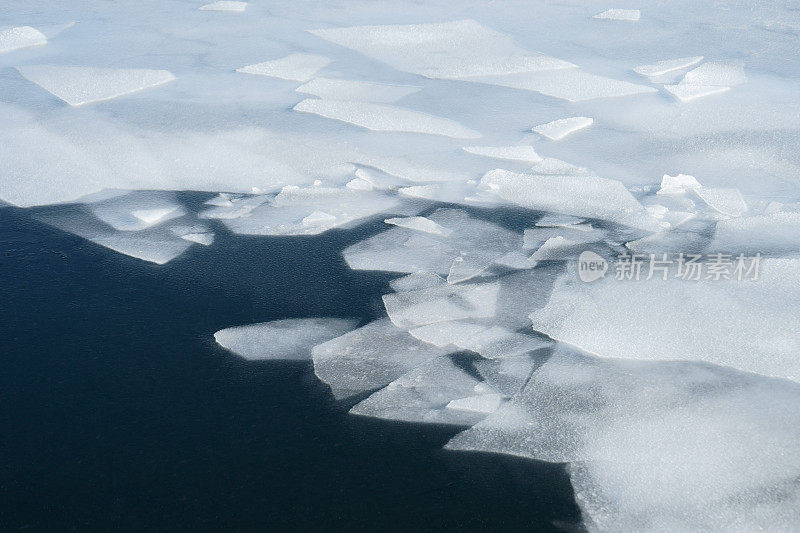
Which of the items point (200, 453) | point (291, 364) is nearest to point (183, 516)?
point (200, 453)

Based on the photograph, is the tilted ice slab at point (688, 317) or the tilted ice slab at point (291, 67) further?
the tilted ice slab at point (291, 67)

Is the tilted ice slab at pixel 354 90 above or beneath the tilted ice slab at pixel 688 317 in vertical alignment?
above

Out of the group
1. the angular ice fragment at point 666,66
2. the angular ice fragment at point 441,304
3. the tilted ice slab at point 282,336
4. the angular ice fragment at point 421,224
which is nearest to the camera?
the tilted ice slab at point 282,336

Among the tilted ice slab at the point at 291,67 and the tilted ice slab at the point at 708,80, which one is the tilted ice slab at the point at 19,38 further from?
the tilted ice slab at the point at 708,80

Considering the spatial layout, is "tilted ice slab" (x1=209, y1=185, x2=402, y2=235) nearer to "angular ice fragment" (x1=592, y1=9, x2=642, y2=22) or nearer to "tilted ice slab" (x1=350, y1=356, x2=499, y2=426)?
"tilted ice slab" (x1=350, y1=356, x2=499, y2=426)

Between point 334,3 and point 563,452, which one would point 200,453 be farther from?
point 334,3

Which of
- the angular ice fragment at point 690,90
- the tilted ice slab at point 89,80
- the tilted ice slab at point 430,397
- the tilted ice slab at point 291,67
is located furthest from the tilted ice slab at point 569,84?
the tilted ice slab at point 430,397

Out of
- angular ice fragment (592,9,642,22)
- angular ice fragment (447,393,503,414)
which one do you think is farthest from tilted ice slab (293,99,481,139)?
angular ice fragment (592,9,642,22)

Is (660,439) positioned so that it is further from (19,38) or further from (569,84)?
Answer: (19,38)
